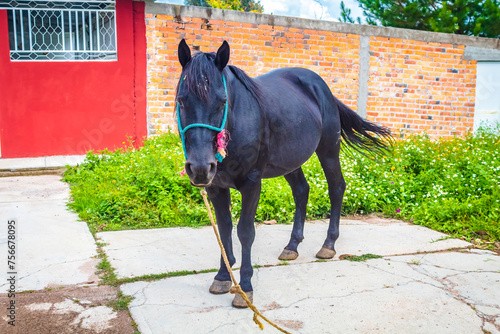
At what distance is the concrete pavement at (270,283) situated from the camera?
2.70 m

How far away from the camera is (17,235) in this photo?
411 centimetres

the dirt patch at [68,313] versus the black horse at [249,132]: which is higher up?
the black horse at [249,132]

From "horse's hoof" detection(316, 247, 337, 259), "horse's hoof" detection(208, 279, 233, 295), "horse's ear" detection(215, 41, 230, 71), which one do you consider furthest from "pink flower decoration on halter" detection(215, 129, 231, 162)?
"horse's hoof" detection(316, 247, 337, 259)

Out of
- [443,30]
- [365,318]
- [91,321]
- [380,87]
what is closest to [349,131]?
[365,318]

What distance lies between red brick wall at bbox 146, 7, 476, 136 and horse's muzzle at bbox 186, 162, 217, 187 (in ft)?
18.6

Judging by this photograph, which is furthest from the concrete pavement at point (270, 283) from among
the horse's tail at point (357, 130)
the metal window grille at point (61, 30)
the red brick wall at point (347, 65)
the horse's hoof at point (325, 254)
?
the red brick wall at point (347, 65)

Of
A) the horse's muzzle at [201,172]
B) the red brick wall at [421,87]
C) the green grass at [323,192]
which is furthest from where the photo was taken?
the red brick wall at [421,87]

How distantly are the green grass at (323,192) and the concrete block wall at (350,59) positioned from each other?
2.16 m

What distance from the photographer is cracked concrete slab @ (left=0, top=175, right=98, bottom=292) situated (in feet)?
10.8

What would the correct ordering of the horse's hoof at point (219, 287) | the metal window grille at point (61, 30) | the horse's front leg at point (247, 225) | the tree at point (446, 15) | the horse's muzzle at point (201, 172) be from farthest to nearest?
the tree at point (446, 15) → the metal window grille at point (61, 30) → the horse's hoof at point (219, 287) → the horse's front leg at point (247, 225) → the horse's muzzle at point (201, 172)

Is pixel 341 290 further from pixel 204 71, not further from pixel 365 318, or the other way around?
pixel 204 71

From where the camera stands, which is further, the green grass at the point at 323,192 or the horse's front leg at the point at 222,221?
the green grass at the point at 323,192

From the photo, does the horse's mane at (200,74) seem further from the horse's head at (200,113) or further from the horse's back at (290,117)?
the horse's back at (290,117)

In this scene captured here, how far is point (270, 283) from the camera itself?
3305 millimetres
